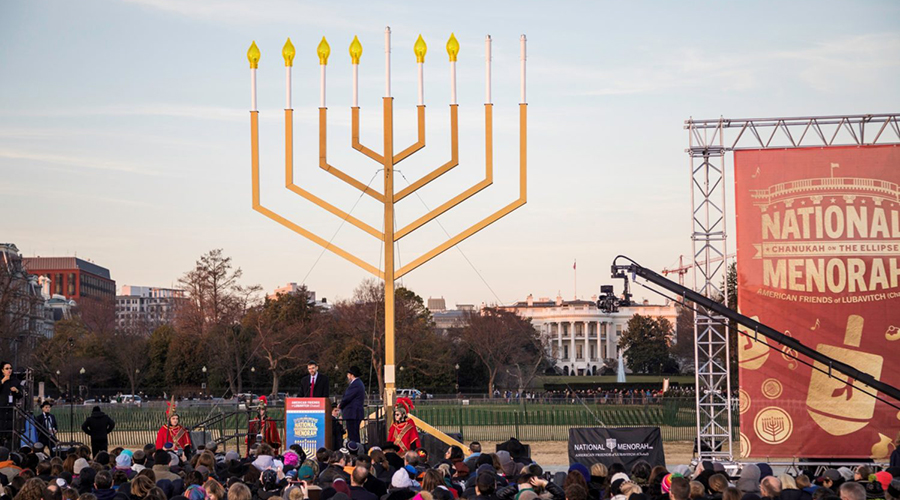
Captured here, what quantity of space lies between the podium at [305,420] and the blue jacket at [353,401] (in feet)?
3.53

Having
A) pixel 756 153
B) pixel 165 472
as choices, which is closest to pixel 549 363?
pixel 756 153

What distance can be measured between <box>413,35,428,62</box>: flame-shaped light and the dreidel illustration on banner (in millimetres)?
8260

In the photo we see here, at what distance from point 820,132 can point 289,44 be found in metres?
8.87

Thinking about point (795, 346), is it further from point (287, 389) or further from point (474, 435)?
point (287, 389)

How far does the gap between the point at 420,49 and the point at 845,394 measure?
354 inches

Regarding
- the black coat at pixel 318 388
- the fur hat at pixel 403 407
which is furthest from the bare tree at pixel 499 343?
the black coat at pixel 318 388

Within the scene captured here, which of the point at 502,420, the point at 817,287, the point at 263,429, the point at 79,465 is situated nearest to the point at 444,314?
the point at 502,420

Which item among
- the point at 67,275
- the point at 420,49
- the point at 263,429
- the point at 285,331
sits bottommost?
the point at 263,429

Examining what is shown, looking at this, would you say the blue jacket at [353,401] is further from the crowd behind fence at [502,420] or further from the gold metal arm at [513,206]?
the crowd behind fence at [502,420]

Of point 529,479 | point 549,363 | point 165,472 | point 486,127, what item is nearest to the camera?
Result: point 529,479

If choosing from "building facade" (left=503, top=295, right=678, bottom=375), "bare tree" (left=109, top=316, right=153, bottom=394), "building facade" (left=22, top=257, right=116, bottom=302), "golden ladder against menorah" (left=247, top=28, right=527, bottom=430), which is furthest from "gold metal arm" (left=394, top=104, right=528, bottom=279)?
"building facade" (left=22, top=257, right=116, bottom=302)

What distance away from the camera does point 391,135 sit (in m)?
15.6

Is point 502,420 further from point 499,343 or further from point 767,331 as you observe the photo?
point 499,343

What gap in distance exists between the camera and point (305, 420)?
1338 centimetres
